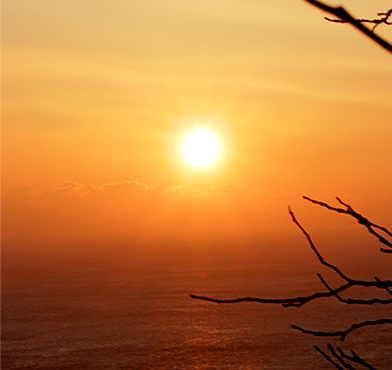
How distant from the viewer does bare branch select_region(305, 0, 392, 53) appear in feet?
5.12

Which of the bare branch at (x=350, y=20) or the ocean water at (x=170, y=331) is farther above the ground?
the ocean water at (x=170, y=331)

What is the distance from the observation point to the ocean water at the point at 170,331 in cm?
9544

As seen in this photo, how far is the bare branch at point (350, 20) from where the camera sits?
156 cm

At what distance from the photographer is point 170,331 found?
115625mm

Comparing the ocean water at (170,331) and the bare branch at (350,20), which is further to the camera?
the ocean water at (170,331)

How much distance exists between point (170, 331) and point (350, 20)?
118490mm

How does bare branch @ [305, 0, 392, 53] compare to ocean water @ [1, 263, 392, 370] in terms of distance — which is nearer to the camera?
bare branch @ [305, 0, 392, 53]

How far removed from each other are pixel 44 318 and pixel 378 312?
7670cm

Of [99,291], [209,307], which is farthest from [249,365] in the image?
[99,291]

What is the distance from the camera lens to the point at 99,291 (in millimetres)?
174000

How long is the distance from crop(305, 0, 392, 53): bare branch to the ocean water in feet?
308

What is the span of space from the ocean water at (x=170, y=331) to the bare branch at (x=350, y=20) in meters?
93.9

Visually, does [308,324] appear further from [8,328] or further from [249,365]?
[8,328]

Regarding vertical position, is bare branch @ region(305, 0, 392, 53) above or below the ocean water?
below
